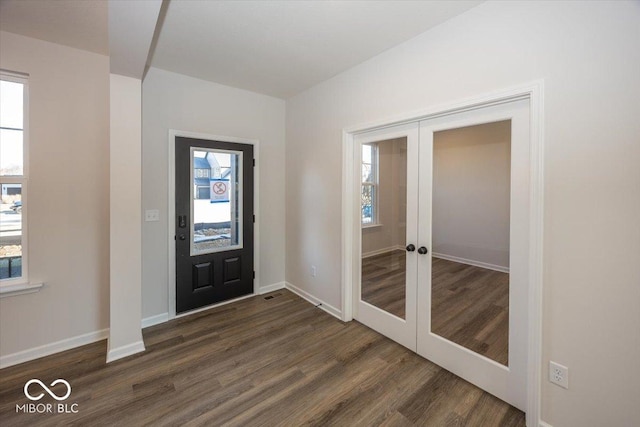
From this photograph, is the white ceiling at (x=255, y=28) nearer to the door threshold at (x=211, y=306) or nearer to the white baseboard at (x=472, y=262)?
the white baseboard at (x=472, y=262)

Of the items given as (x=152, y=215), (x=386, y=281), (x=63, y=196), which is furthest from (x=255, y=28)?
(x=386, y=281)

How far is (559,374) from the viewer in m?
1.56

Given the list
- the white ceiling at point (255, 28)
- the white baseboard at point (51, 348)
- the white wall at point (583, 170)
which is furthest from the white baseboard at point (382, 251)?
the white baseboard at point (51, 348)

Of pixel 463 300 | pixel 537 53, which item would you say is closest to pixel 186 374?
pixel 463 300

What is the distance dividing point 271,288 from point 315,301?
791 mm

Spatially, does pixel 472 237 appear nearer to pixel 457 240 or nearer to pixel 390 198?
pixel 457 240

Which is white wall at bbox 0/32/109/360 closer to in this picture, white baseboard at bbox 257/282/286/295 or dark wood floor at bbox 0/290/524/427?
dark wood floor at bbox 0/290/524/427

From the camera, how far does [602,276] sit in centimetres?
143

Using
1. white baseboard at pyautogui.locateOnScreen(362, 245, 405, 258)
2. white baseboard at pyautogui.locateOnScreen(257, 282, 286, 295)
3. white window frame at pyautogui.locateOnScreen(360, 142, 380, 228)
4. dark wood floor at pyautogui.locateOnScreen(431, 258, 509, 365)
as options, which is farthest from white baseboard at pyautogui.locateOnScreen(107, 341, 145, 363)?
dark wood floor at pyautogui.locateOnScreen(431, 258, 509, 365)

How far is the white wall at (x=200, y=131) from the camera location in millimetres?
2865

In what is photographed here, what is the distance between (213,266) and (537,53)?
3570 millimetres

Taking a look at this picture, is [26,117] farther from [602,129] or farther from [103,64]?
[602,129]

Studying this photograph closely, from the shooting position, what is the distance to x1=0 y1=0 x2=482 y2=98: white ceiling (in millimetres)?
1910

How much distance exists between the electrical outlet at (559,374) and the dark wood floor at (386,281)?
3.64ft
